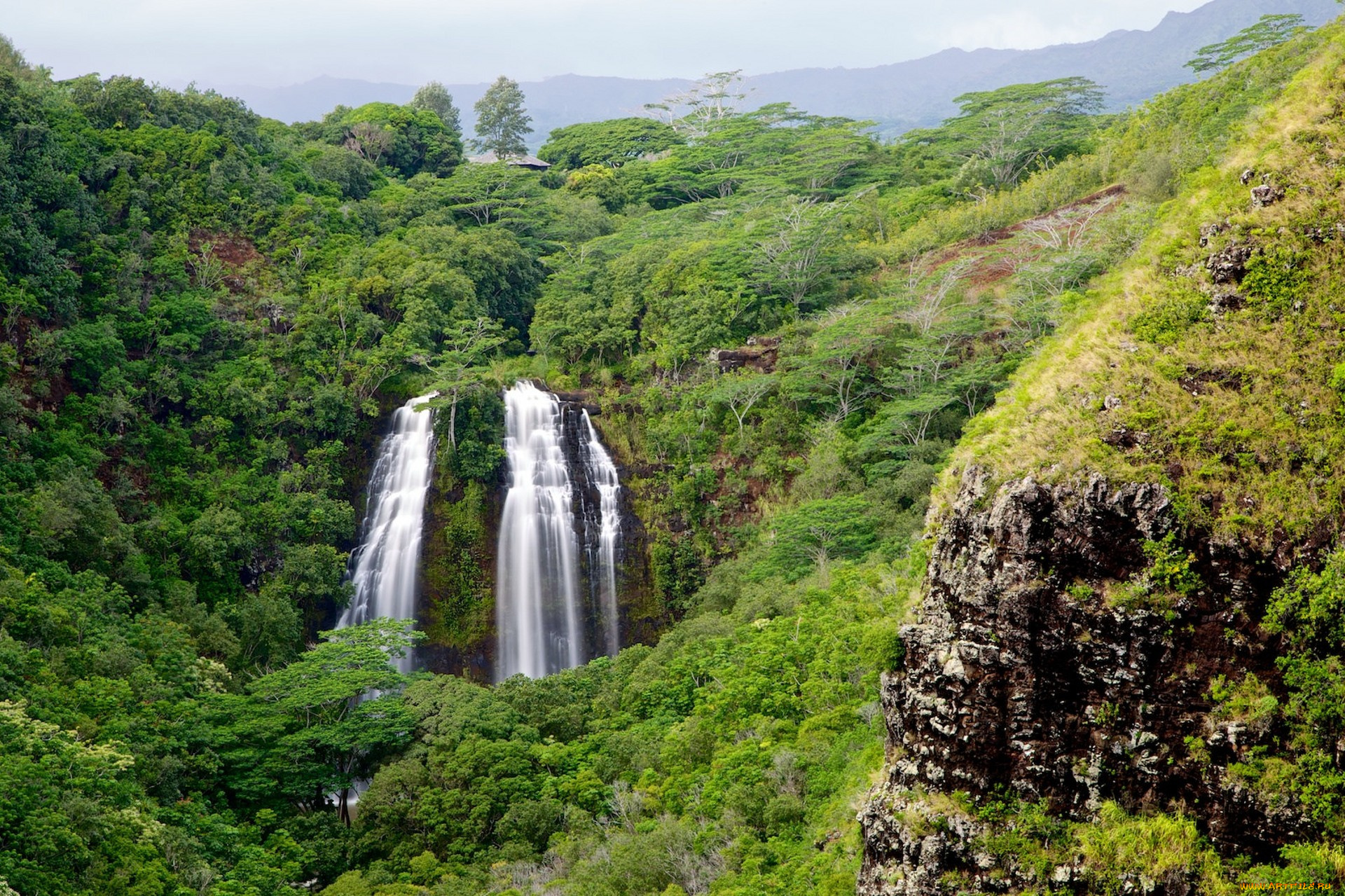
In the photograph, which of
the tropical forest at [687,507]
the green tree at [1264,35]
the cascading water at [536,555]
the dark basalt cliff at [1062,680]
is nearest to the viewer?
the dark basalt cliff at [1062,680]

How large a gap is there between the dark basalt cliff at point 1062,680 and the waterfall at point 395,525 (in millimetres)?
22466

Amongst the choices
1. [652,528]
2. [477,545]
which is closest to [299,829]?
[477,545]

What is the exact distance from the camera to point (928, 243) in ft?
119

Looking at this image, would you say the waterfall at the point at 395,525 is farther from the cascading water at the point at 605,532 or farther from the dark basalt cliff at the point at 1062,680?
the dark basalt cliff at the point at 1062,680

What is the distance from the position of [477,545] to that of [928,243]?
18.9 metres

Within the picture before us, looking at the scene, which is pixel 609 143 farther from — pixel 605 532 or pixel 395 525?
pixel 395 525

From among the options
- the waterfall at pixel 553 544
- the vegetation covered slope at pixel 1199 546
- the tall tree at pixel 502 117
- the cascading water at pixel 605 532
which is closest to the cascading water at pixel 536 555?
the waterfall at pixel 553 544

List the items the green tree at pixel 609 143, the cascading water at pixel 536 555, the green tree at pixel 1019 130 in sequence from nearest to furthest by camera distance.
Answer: the cascading water at pixel 536 555
the green tree at pixel 1019 130
the green tree at pixel 609 143

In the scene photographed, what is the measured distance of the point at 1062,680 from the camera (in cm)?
1039

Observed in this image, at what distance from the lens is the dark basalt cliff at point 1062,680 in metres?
9.77

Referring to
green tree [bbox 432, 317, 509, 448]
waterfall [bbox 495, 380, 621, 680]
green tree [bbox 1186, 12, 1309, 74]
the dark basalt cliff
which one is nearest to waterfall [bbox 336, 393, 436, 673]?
green tree [bbox 432, 317, 509, 448]

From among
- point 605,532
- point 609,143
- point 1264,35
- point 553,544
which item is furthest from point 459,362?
point 609,143

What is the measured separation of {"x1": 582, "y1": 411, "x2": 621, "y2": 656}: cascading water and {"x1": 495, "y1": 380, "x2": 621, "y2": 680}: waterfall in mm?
23

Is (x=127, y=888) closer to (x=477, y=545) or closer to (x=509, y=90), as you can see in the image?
(x=477, y=545)
